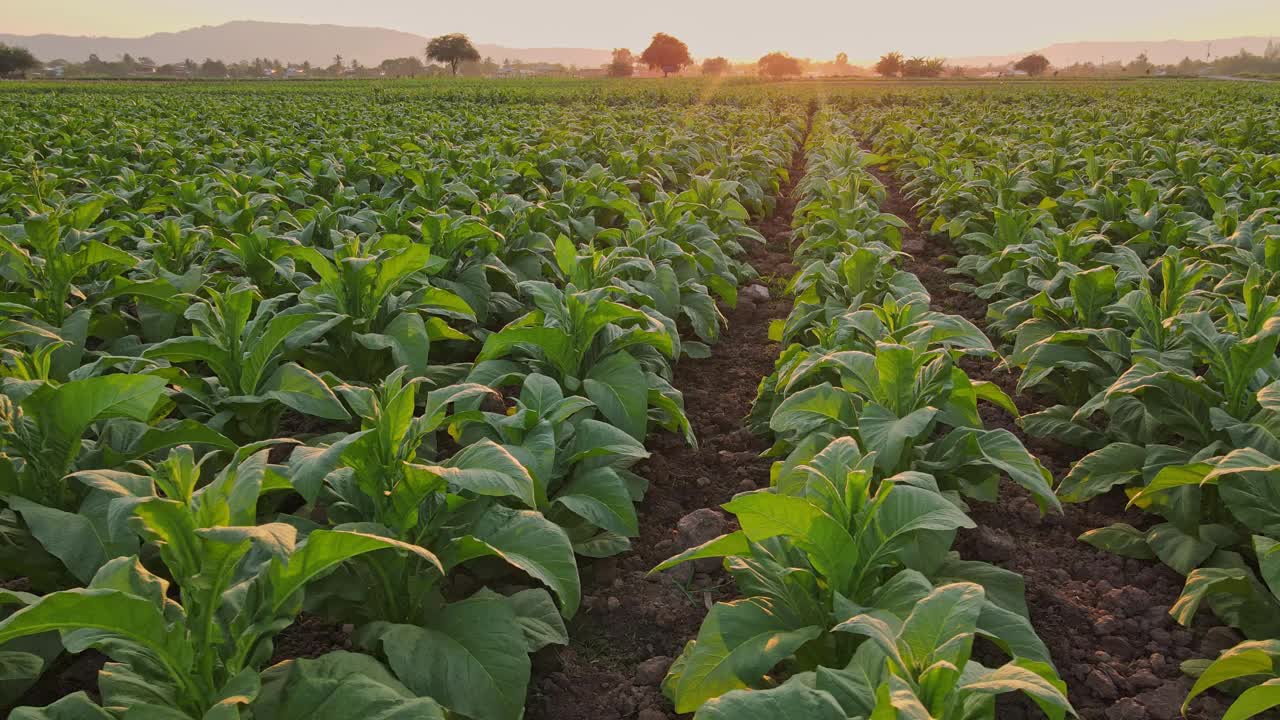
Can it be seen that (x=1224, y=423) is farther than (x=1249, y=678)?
Yes

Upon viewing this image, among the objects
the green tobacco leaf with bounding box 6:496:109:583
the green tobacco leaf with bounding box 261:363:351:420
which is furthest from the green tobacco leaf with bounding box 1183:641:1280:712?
the green tobacco leaf with bounding box 6:496:109:583

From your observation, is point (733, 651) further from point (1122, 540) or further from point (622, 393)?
point (1122, 540)

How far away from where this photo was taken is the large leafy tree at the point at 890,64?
86.9 m

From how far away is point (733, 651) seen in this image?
219 centimetres

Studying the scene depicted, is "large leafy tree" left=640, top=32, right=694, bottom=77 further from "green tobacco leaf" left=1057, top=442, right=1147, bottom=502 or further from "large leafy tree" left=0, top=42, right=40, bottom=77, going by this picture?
"green tobacco leaf" left=1057, top=442, right=1147, bottom=502

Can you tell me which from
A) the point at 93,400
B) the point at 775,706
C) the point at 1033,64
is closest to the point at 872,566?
the point at 775,706

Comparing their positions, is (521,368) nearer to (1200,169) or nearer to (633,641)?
(633,641)

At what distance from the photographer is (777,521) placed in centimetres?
209

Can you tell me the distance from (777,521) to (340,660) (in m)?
1.23

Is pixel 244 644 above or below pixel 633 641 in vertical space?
above

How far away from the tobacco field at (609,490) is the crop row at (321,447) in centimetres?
2

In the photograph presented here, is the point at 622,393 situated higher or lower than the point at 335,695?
higher

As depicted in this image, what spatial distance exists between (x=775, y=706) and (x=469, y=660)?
1.03 metres

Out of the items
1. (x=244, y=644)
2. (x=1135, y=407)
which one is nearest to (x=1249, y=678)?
(x=1135, y=407)
